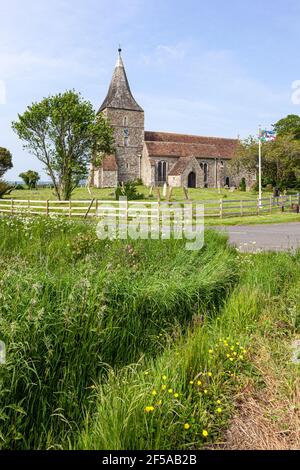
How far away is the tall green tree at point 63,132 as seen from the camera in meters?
31.1

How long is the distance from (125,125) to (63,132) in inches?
1367

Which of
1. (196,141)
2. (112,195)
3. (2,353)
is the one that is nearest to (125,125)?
(196,141)

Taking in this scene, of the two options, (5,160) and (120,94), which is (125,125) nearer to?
(120,94)

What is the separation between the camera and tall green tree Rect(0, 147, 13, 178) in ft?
206

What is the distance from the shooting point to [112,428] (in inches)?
104

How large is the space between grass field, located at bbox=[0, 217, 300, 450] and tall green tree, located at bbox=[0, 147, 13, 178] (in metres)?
62.0

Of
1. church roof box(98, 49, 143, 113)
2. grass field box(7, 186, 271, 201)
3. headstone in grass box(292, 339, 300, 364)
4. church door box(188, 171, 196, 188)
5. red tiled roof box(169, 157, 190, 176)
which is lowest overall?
headstone in grass box(292, 339, 300, 364)

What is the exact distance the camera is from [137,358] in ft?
13.1

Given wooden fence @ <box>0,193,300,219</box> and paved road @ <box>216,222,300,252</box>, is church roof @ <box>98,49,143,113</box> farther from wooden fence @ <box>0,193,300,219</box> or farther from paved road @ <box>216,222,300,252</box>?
paved road @ <box>216,222,300,252</box>

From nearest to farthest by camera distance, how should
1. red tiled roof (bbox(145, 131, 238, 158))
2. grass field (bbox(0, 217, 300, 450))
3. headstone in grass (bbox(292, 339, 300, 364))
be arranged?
grass field (bbox(0, 217, 300, 450)) < headstone in grass (bbox(292, 339, 300, 364)) < red tiled roof (bbox(145, 131, 238, 158))

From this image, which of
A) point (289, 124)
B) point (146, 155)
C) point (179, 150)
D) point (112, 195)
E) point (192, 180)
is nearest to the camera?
point (112, 195)

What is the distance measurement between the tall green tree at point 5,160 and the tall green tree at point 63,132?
108 ft

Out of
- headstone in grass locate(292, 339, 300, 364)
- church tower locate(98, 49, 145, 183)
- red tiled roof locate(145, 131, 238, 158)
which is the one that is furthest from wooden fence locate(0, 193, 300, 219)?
red tiled roof locate(145, 131, 238, 158)
